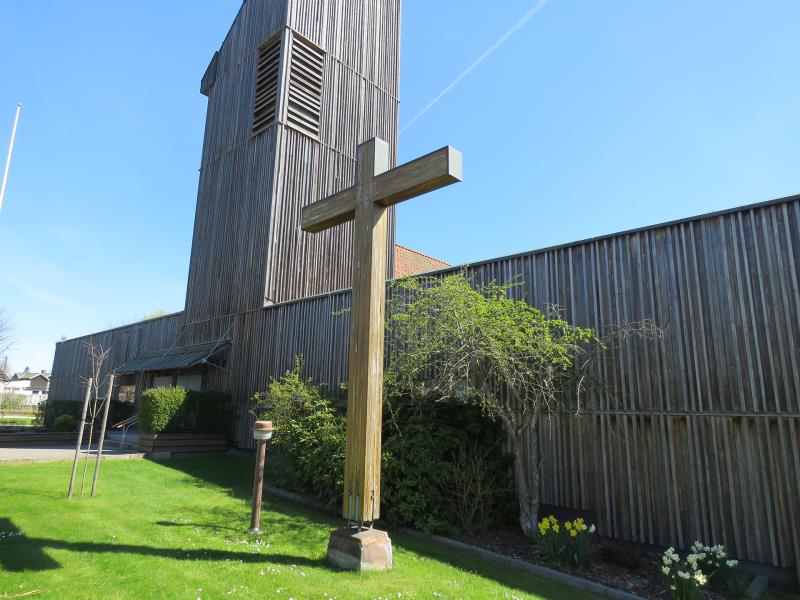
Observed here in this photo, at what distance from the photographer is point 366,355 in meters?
5.17

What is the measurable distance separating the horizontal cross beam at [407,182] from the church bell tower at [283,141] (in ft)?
30.8

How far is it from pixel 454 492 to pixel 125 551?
4.17 meters

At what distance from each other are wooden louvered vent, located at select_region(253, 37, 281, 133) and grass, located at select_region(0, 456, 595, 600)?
1225 centimetres

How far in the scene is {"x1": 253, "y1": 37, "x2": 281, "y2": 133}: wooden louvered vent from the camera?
16.3 metres

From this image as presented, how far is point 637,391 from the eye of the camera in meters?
7.16

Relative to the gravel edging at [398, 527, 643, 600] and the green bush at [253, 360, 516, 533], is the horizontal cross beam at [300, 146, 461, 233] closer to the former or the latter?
the green bush at [253, 360, 516, 533]

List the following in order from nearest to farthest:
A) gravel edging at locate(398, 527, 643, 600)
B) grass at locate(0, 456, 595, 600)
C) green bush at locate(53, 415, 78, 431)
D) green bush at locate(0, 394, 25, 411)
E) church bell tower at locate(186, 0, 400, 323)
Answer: grass at locate(0, 456, 595, 600)
gravel edging at locate(398, 527, 643, 600)
church bell tower at locate(186, 0, 400, 323)
green bush at locate(53, 415, 78, 431)
green bush at locate(0, 394, 25, 411)

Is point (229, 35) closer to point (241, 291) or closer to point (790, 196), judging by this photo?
point (241, 291)

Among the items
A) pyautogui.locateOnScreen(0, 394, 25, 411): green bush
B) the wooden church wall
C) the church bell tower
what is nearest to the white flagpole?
the church bell tower

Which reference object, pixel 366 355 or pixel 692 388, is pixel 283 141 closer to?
pixel 366 355

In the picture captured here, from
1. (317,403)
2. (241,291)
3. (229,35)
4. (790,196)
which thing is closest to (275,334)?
(241,291)

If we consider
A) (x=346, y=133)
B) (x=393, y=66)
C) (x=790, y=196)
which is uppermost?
(x=393, y=66)

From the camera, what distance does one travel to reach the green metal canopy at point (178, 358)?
599 inches

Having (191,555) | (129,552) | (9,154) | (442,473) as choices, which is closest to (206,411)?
(9,154)
